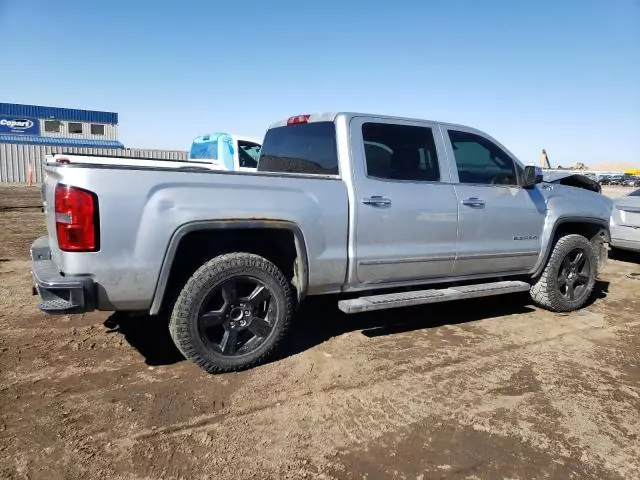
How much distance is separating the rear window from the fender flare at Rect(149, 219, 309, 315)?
0.74 m

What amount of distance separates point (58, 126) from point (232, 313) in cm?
3860

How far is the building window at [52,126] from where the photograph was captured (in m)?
35.6

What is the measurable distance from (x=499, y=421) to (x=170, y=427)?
2002 mm

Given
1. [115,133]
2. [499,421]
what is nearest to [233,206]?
[499,421]

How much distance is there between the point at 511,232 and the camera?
15.7 ft

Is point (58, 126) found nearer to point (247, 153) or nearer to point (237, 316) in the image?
point (247, 153)

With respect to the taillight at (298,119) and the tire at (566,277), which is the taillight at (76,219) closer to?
the taillight at (298,119)

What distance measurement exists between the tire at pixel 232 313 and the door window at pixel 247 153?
742 cm

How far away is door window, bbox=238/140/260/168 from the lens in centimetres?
1068

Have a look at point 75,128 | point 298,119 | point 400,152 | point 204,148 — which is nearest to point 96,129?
point 75,128

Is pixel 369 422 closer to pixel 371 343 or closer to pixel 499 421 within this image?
pixel 499 421

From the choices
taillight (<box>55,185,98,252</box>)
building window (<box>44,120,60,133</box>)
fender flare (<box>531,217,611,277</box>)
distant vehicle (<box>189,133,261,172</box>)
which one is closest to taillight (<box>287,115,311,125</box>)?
taillight (<box>55,185,98,252</box>)

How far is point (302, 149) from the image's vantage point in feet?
14.6

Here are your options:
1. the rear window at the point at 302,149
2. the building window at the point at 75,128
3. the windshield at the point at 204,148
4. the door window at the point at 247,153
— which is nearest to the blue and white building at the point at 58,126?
the building window at the point at 75,128
